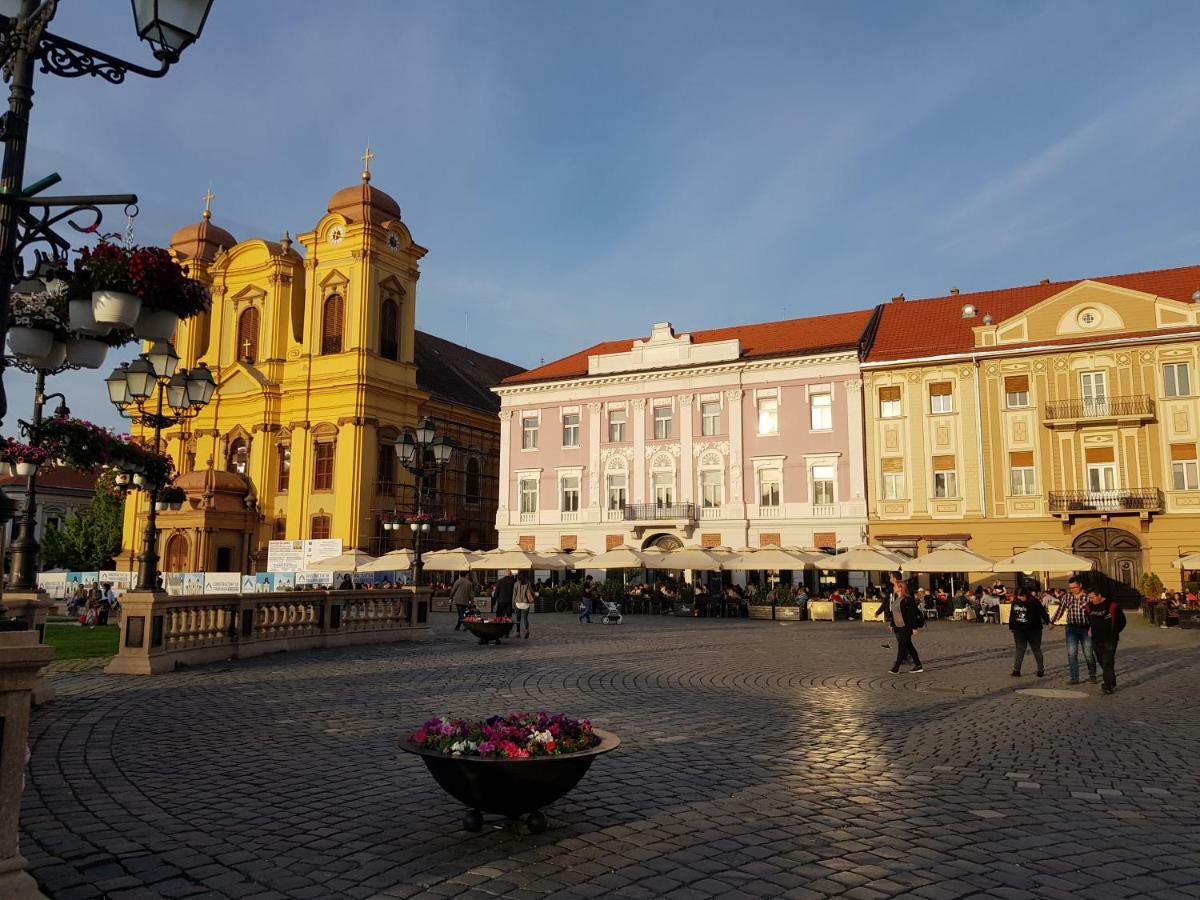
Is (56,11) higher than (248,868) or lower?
higher

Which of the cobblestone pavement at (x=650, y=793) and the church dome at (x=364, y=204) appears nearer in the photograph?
the cobblestone pavement at (x=650, y=793)

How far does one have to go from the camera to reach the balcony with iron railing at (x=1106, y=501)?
35438mm

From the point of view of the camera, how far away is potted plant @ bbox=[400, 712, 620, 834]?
5.83 m

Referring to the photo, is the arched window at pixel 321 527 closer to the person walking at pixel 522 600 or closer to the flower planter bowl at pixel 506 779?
the person walking at pixel 522 600

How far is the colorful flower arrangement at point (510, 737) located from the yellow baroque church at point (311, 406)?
43388 millimetres

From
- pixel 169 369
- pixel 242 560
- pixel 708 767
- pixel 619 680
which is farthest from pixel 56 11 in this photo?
pixel 242 560

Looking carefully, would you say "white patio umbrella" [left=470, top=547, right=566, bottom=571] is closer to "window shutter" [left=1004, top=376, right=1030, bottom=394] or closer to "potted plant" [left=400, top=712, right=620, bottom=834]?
"window shutter" [left=1004, top=376, right=1030, bottom=394]

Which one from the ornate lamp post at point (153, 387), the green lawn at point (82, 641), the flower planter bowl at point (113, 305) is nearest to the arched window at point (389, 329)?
the green lawn at point (82, 641)

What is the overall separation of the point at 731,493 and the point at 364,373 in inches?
840

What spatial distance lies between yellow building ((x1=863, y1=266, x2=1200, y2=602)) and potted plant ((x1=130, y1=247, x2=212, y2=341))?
36669 mm

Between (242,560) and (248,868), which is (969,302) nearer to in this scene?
(242,560)

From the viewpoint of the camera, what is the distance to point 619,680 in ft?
48.6

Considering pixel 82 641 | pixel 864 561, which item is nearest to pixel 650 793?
pixel 82 641

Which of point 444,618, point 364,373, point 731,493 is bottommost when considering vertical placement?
point 444,618
